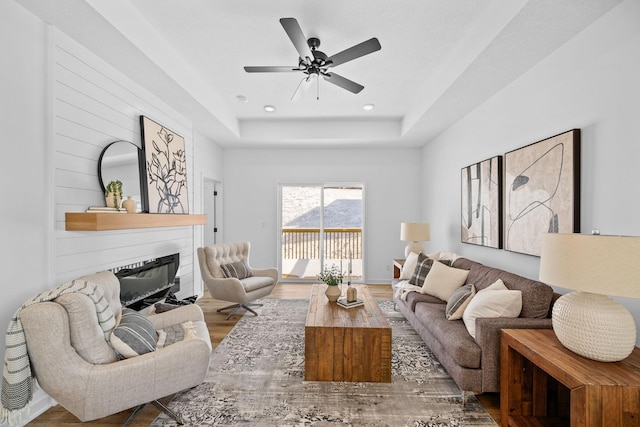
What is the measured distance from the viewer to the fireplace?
2902 mm

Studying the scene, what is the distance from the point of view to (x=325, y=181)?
5.89m

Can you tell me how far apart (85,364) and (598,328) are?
8.25ft

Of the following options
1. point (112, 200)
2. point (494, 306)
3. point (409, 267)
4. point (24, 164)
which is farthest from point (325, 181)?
point (24, 164)

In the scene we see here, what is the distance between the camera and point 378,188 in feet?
19.2

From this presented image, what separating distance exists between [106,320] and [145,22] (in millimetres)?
2212

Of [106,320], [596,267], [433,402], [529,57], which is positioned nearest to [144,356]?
[106,320]

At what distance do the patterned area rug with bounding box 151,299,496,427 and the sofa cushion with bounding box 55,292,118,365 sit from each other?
0.63m

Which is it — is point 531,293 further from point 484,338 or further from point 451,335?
point 451,335

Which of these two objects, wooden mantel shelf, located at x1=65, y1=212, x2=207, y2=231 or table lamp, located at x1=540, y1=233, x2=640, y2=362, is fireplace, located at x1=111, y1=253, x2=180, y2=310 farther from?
table lamp, located at x1=540, y1=233, x2=640, y2=362

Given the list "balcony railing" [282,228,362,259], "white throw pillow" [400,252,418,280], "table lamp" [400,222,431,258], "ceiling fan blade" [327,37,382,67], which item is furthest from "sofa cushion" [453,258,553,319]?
"balcony railing" [282,228,362,259]

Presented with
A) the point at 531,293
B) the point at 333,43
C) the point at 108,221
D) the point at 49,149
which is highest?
the point at 333,43

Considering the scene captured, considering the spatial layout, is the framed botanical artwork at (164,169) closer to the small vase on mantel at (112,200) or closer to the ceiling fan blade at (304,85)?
the small vase on mantel at (112,200)

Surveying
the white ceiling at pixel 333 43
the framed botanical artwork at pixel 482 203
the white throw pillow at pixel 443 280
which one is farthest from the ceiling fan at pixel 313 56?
the white throw pillow at pixel 443 280

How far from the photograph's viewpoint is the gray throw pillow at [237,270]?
397 cm
